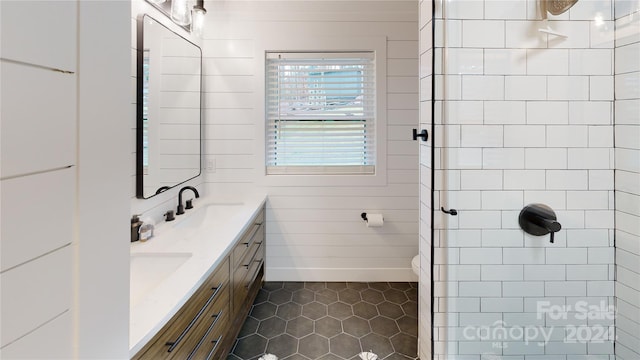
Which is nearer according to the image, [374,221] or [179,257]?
[179,257]

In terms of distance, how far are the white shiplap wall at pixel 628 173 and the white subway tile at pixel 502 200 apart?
1.46 ft

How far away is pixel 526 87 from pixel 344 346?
5.81 ft

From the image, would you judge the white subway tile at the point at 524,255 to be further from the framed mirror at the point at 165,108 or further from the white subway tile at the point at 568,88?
the framed mirror at the point at 165,108

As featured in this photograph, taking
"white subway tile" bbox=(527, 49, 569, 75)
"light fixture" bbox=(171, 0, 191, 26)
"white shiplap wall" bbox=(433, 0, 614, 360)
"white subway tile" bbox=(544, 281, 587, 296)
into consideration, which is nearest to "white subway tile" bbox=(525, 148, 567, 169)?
"white shiplap wall" bbox=(433, 0, 614, 360)

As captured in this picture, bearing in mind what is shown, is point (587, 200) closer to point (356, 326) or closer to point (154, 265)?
point (356, 326)

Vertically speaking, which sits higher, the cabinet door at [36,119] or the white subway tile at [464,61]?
the white subway tile at [464,61]

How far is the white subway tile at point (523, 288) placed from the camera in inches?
55.5

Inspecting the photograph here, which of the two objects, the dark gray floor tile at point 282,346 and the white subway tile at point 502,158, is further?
the dark gray floor tile at point 282,346

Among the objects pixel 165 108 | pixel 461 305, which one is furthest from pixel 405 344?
pixel 165 108

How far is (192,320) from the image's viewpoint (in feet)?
3.69

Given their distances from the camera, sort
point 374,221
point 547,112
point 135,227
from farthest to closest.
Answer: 1. point 374,221
2. point 135,227
3. point 547,112

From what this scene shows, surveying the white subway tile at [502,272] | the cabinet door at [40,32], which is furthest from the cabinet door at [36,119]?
the white subway tile at [502,272]

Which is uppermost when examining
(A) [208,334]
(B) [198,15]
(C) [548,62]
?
(B) [198,15]

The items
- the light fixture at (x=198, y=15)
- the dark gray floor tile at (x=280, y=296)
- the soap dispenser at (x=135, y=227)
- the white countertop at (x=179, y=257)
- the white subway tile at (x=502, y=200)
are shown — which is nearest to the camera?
the white countertop at (x=179, y=257)
